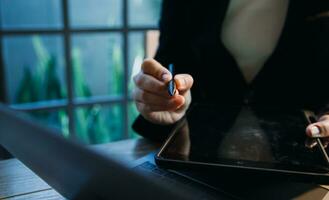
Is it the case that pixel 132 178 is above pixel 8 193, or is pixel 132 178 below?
above

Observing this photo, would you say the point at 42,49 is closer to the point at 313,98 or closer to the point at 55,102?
the point at 55,102

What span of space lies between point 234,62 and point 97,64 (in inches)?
38.6

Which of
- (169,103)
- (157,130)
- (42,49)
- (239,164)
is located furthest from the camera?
(42,49)

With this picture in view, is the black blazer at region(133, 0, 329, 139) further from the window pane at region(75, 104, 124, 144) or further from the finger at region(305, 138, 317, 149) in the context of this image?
the window pane at region(75, 104, 124, 144)

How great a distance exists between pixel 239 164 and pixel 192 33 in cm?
42

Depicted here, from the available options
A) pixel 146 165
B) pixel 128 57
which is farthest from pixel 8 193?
pixel 128 57

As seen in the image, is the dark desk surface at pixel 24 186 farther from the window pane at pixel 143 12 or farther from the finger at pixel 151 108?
the window pane at pixel 143 12

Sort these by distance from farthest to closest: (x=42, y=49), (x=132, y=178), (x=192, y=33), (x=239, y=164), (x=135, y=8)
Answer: (x=135, y=8) → (x=42, y=49) → (x=192, y=33) → (x=239, y=164) → (x=132, y=178)

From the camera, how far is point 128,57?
1601 millimetres

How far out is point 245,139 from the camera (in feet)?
1.35

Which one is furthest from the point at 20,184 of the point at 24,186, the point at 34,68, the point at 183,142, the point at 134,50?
the point at 134,50

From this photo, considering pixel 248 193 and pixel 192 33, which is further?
pixel 192 33

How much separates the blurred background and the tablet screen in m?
0.93

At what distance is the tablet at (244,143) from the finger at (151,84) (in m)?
0.05
